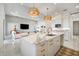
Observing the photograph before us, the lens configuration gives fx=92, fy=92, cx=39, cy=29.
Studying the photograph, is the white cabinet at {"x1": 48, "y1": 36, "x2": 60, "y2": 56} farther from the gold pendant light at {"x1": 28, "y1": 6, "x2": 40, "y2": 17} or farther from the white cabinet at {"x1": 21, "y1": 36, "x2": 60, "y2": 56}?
the gold pendant light at {"x1": 28, "y1": 6, "x2": 40, "y2": 17}

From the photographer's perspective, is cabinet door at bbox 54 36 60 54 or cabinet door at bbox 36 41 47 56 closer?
cabinet door at bbox 36 41 47 56

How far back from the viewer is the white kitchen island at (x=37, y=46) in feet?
5.24

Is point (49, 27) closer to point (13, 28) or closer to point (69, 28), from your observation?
point (69, 28)

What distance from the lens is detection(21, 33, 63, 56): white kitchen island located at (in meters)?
1.60

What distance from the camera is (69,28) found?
1.68 meters

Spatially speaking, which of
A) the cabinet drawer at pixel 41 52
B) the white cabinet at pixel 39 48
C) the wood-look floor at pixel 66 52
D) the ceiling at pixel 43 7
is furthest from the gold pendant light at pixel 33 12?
the wood-look floor at pixel 66 52

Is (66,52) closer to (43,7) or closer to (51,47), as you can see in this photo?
(51,47)

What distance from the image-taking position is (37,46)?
1.59 m

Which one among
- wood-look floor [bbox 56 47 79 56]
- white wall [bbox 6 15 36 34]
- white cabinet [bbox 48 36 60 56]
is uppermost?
white wall [bbox 6 15 36 34]

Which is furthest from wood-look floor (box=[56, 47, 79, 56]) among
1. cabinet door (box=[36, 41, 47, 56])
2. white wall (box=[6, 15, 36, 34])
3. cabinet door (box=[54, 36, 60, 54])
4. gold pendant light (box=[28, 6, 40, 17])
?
gold pendant light (box=[28, 6, 40, 17])

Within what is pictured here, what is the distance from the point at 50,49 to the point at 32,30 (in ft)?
1.54

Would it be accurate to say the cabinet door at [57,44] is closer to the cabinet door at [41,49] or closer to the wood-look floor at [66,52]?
the wood-look floor at [66,52]

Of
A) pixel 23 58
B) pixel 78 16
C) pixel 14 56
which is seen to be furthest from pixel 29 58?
pixel 78 16

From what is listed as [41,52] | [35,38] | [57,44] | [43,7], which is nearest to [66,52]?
[57,44]
